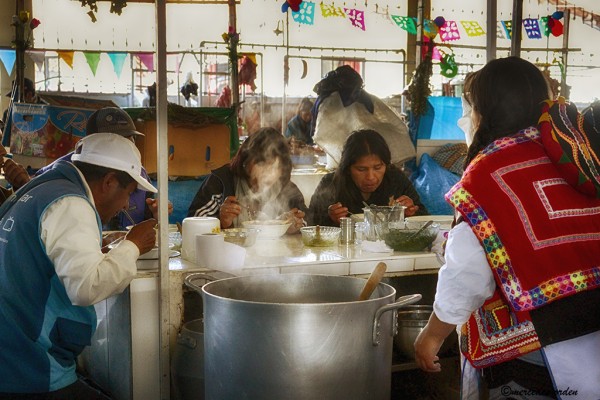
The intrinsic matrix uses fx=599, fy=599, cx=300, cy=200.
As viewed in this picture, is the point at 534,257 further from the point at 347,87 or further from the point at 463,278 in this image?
the point at 347,87

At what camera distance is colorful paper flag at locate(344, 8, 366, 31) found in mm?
10492

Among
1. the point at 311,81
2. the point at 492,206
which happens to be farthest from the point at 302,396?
the point at 311,81

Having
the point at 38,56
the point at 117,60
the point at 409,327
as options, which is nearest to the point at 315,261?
the point at 409,327

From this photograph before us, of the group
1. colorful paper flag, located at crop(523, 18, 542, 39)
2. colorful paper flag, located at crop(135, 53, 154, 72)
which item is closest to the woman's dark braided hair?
colorful paper flag, located at crop(523, 18, 542, 39)

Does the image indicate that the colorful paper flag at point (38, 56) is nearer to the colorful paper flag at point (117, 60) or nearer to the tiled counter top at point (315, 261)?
the colorful paper flag at point (117, 60)

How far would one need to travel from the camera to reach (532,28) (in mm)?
10641

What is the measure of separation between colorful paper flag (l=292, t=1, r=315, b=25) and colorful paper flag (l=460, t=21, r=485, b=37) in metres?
2.90

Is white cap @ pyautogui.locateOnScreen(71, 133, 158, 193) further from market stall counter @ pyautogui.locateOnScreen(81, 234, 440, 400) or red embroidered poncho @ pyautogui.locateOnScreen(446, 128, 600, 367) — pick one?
red embroidered poncho @ pyautogui.locateOnScreen(446, 128, 600, 367)

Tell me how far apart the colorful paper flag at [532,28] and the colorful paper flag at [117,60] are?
23.2 ft

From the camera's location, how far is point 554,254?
1726mm

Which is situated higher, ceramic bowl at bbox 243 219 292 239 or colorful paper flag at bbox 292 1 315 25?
colorful paper flag at bbox 292 1 315 25

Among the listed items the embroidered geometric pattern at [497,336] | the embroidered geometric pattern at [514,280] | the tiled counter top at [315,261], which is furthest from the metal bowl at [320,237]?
the embroidered geometric pattern at [514,280]

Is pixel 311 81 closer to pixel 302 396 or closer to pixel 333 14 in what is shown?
pixel 333 14

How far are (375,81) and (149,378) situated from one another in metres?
9.17
